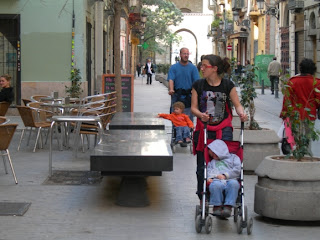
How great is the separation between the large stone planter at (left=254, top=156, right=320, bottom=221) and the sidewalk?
0.53 feet

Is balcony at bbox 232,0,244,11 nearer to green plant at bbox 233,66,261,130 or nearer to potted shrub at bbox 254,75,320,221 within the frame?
green plant at bbox 233,66,261,130

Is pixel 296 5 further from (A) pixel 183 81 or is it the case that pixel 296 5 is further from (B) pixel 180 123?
→ (B) pixel 180 123

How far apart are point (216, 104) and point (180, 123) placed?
5.98m

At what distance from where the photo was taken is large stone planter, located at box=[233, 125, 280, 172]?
11203 millimetres

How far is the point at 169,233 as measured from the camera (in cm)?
755

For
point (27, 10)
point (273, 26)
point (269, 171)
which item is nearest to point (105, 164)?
point (269, 171)

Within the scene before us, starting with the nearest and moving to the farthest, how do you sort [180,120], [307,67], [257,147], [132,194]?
[132,194], [307,67], [257,147], [180,120]

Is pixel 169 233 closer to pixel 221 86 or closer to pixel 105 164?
pixel 105 164

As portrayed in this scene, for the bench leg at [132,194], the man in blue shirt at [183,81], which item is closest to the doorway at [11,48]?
the man in blue shirt at [183,81]

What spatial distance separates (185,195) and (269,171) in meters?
1.93

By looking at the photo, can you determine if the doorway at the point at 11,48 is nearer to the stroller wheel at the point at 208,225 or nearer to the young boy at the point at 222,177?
the young boy at the point at 222,177

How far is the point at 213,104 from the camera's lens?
8.03 meters

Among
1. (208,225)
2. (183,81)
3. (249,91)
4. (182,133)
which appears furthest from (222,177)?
(183,81)

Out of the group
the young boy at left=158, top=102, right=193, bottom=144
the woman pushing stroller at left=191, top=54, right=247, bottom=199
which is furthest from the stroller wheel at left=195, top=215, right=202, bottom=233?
the young boy at left=158, top=102, right=193, bottom=144
